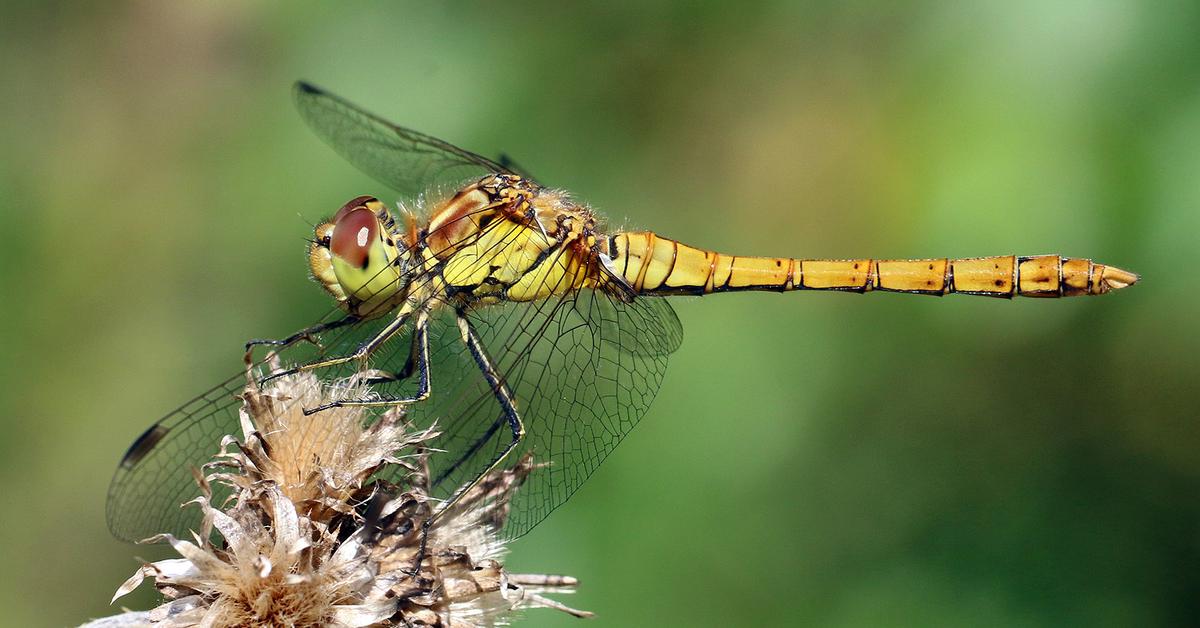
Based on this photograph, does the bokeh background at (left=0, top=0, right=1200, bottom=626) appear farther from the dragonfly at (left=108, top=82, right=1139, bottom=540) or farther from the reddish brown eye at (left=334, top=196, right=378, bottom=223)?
the reddish brown eye at (left=334, top=196, right=378, bottom=223)

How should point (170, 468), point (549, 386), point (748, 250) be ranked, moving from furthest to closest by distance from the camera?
point (748, 250) → point (549, 386) → point (170, 468)

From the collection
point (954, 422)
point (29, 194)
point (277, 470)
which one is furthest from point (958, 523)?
point (29, 194)

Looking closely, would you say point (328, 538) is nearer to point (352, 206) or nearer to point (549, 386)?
point (549, 386)

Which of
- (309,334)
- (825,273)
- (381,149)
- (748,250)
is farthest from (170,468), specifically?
(748,250)

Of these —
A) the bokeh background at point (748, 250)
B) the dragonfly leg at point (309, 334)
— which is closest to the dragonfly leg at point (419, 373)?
the dragonfly leg at point (309, 334)

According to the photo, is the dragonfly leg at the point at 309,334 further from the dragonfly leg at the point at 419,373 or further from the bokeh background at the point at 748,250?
the bokeh background at the point at 748,250

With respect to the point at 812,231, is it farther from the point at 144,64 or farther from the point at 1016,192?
the point at 144,64
